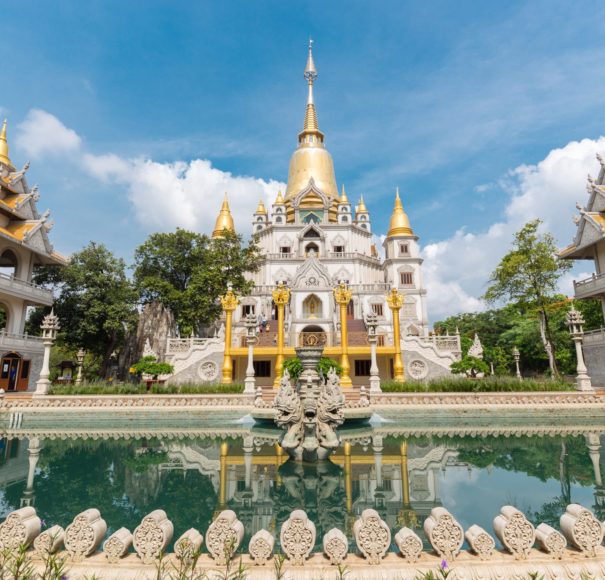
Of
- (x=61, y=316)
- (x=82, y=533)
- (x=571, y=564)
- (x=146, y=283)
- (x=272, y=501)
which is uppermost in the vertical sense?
(x=146, y=283)

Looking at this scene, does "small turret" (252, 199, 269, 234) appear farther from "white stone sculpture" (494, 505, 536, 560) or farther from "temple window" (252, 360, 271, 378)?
"white stone sculpture" (494, 505, 536, 560)

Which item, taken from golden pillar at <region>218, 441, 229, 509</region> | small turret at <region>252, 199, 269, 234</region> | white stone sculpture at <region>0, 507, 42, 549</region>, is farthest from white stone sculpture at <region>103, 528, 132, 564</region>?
small turret at <region>252, 199, 269, 234</region>

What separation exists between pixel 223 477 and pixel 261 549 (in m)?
5.53

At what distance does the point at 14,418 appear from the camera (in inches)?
690

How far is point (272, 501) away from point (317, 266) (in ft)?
101

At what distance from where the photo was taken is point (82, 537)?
4145mm

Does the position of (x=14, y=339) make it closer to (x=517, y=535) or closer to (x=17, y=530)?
(x=17, y=530)

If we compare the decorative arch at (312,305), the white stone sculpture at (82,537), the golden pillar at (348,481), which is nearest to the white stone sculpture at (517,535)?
the golden pillar at (348,481)

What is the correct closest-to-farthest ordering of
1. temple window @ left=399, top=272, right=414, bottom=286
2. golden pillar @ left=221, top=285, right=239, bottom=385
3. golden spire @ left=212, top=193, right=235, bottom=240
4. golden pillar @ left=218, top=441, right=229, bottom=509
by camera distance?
golden pillar @ left=218, top=441, right=229, bottom=509 → golden pillar @ left=221, top=285, right=239, bottom=385 → temple window @ left=399, top=272, right=414, bottom=286 → golden spire @ left=212, top=193, right=235, bottom=240

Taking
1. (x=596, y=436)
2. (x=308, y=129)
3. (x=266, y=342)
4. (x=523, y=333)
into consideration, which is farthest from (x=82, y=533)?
(x=308, y=129)

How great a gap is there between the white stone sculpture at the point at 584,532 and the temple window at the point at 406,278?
41.4 meters

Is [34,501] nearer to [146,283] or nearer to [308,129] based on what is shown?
[146,283]

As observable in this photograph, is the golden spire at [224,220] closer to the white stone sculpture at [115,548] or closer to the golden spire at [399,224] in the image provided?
the golden spire at [399,224]

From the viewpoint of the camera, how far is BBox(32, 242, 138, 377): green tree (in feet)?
103
